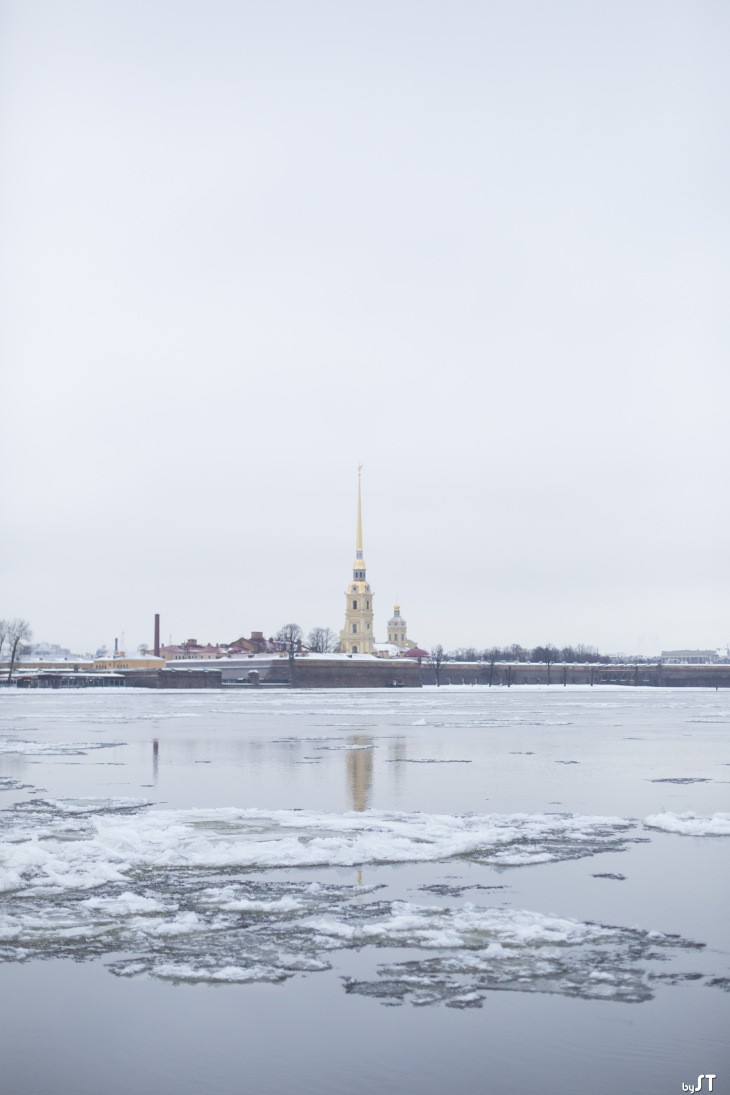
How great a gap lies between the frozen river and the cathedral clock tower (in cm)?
9104

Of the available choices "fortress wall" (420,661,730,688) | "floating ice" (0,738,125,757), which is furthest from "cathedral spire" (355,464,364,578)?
"floating ice" (0,738,125,757)

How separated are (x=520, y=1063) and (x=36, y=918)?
3.15 meters

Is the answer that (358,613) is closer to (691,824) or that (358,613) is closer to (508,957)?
(691,824)

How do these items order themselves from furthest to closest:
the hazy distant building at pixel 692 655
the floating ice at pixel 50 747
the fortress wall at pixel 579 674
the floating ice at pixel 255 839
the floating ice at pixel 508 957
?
the hazy distant building at pixel 692 655 → the fortress wall at pixel 579 674 → the floating ice at pixel 50 747 → the floating ice at pixel 255 839 → the floating ice at pixel 508 957

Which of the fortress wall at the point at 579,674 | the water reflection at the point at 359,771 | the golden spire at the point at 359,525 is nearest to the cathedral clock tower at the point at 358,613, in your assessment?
the golden spire at the point at 359,525

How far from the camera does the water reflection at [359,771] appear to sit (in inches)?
456

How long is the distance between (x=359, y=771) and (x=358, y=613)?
296 ft

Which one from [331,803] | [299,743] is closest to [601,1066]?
[331,803]

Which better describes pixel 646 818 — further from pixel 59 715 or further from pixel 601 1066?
pixel 59 715

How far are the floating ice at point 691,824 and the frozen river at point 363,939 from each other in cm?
4

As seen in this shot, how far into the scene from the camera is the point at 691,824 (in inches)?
380

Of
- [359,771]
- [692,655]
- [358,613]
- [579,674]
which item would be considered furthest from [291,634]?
[359,771]
